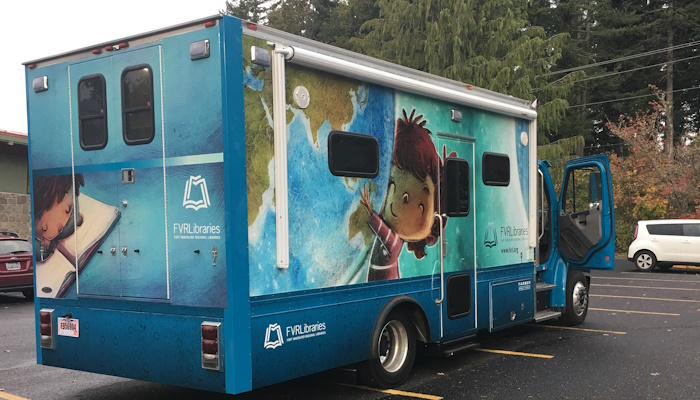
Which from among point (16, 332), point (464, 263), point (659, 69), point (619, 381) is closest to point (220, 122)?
point (464, 263)

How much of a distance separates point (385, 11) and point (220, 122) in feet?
71.7

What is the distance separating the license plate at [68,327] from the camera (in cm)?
553

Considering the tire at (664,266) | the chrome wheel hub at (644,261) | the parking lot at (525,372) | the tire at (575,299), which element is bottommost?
the tire at (664,266)

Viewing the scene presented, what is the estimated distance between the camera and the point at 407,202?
251 inches

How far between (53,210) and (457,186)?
3.87 metres

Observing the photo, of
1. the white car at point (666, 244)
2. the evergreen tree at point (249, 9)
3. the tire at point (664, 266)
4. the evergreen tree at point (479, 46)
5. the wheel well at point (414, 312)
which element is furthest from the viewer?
the evergreen tree at point (249, 9)

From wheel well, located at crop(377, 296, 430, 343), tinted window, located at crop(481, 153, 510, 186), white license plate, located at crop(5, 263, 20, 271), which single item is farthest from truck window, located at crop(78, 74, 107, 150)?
white license plate, located at crop(5, 263, 20, 271)

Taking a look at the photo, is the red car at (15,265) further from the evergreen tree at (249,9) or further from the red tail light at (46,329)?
the evergreen tree at (249,9)

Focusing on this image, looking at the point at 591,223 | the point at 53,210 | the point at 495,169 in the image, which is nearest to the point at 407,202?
the point at 495,169

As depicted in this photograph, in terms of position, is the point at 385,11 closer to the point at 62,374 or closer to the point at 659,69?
the point at 659,69

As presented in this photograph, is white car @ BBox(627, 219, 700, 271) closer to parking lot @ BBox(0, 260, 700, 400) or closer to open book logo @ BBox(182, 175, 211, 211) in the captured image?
parking lot @ BBox(0, 260, 700, 400)

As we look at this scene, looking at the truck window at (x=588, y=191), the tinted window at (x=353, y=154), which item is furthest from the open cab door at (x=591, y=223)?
the tinted window at (x=353, y=154)

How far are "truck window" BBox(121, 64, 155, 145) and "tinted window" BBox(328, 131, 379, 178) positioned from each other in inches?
56.7

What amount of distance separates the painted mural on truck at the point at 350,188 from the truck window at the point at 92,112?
1.35 metres
